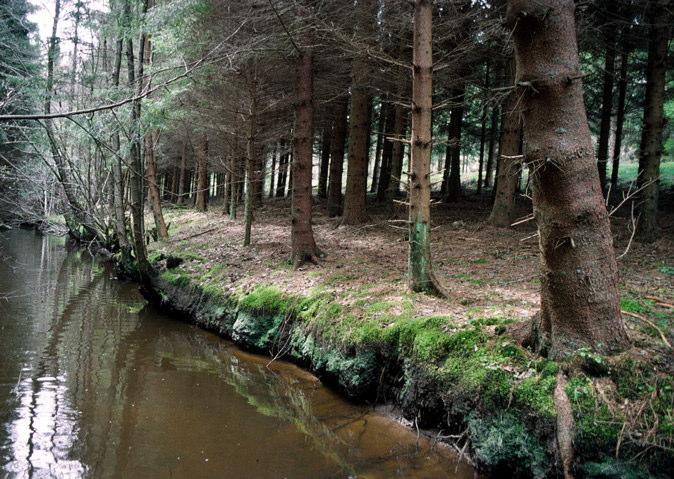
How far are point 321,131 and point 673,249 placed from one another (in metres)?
14.8

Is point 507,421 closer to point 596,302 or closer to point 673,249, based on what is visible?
point 596,302

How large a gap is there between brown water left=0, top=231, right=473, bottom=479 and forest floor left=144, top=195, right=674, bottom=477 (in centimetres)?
59

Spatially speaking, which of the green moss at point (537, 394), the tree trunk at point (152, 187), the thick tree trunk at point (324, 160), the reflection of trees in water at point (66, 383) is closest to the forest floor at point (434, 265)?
the tree trunk at point (152, 187)

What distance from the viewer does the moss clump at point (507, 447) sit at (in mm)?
3678

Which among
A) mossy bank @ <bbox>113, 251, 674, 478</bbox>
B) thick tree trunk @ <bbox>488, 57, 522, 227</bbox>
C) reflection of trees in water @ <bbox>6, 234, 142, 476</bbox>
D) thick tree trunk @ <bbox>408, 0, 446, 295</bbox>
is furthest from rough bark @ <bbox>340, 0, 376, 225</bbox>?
reflection of trees in water @ <bbox>6, 234, 142, 476</bbox>

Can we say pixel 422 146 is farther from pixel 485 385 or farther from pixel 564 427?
pixel 564 427

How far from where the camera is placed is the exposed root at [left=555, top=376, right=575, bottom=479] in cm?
346

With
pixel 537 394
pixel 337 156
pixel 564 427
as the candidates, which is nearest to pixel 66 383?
pixel 537 394

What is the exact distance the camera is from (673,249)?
332 inches

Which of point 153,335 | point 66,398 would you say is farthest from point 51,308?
point 66,398

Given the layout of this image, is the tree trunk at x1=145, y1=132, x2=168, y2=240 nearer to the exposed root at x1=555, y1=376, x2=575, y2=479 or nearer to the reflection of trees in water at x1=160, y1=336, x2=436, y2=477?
the reflection of trees in water at x1=160, y1=336, x2=436, y2=477

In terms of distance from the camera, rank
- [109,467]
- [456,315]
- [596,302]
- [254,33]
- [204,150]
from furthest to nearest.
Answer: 1. [204,150]
2. [254,33]
3. [456,315]
4. [109,467]
5. [596,302]

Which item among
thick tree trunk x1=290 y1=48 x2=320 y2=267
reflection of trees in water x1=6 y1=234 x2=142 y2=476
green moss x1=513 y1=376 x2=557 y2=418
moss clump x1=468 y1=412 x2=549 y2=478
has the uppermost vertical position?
thick tree trunk x1=290 y1=48 x2=320 y2=267

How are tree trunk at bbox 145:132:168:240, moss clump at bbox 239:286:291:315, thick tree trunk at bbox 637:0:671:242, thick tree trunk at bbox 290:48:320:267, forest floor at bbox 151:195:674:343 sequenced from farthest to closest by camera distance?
tree trunk at bbox 145:132:168:240, thick tree trunk at bbox 290:48:320:267, thick tree trunk at bbox 637:0:671:242, moss clump at bbox 239:286:291:315, forest floor at bbox 151:195:674:343
